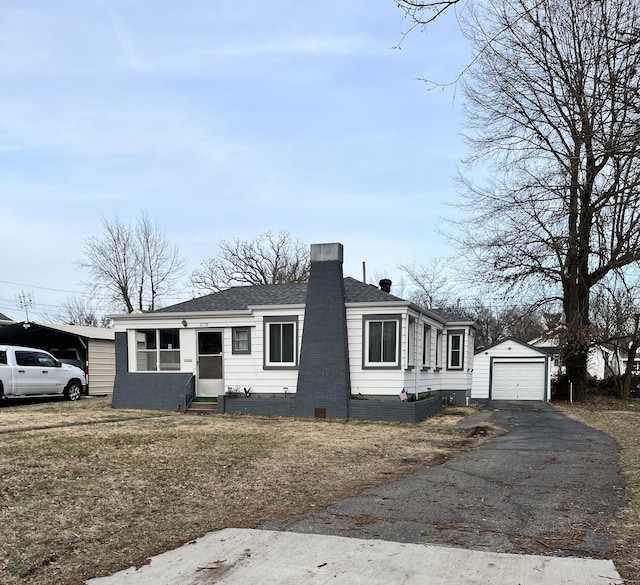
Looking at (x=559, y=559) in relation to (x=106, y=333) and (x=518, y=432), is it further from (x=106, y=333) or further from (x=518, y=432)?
(x=106, y=333)

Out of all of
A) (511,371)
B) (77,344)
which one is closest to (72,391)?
(77,344)

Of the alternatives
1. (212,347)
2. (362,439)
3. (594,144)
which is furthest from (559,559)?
(212,347)

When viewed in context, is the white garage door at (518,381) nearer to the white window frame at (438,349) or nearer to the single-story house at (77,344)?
the white window frame at (438,349)

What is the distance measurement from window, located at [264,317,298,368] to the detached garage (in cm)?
1560

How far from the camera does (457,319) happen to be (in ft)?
71.4

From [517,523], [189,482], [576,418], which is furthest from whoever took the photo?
[576,418]

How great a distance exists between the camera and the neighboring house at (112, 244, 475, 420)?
15.5 metres

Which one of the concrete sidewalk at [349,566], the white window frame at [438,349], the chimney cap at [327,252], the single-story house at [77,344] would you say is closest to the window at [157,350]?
the single-story house at [77,344]

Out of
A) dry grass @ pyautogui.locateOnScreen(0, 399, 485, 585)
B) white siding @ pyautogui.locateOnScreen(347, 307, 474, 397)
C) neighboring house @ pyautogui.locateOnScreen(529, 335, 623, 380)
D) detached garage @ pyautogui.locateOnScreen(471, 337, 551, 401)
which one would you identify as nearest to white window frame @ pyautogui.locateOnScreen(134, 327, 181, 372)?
dry grass @ pyautogui.locateOnScreen(0, 399, 485, 585)

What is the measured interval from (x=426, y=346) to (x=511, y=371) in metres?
12.0

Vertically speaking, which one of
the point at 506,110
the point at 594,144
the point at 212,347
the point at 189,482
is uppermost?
the point at 506,110

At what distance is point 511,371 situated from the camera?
1131 inches

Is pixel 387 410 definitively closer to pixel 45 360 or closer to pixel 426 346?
pixel 426 346

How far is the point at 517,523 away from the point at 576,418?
1396cm
